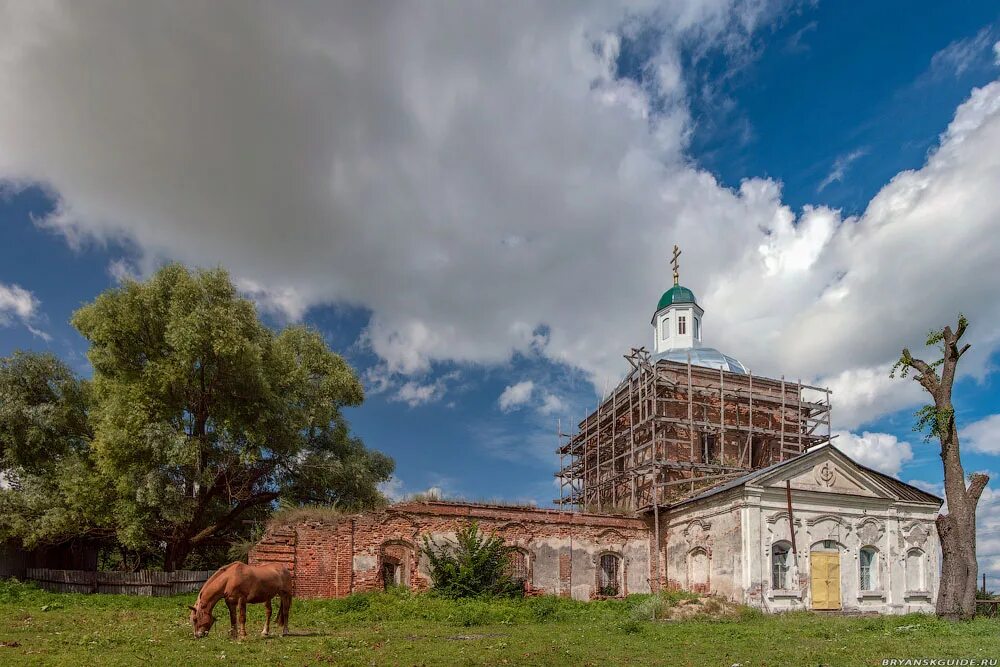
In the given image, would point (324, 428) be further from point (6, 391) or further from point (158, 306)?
point (6, 391)

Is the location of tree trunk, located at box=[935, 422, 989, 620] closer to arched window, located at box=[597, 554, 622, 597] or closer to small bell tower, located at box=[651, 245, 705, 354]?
arched window, located at box=[597, 554, 622, 597]

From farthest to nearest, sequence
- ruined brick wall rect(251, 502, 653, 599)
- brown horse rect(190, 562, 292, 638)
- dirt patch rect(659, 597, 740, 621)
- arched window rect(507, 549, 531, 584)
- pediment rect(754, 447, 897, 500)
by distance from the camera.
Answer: arched window rect(507, 549, 531, 584) → pediment rect(754, 447, 897, 500) → ruined brick wall rect(251, 502, 653, 599) → dirt patch rect(659, 597, 740, 621) → brown horse rect(190, 562, 292, 638)

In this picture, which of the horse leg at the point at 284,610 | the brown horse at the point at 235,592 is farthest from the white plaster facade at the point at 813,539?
the brown horse at the point at 235,592

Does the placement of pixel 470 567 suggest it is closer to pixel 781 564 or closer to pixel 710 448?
pixel 781 564

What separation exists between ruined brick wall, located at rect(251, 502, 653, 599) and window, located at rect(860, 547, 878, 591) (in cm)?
674

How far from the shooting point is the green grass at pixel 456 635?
10.1m

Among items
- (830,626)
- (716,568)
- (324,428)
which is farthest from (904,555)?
(324,428)

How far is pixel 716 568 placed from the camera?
2150 centimetres

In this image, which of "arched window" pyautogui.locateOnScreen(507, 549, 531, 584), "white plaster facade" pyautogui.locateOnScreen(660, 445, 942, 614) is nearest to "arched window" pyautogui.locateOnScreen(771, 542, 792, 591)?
"white plaster facade" pyautogui.locateOnScreen(660, 445, 942, 614)

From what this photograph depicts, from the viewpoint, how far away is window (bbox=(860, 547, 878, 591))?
22.2 meters

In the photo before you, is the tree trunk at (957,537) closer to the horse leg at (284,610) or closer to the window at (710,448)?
the window at (710,448)

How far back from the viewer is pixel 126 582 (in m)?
20.7

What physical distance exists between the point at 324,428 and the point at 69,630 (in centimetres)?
1347

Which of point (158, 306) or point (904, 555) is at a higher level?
point (158, 306)
